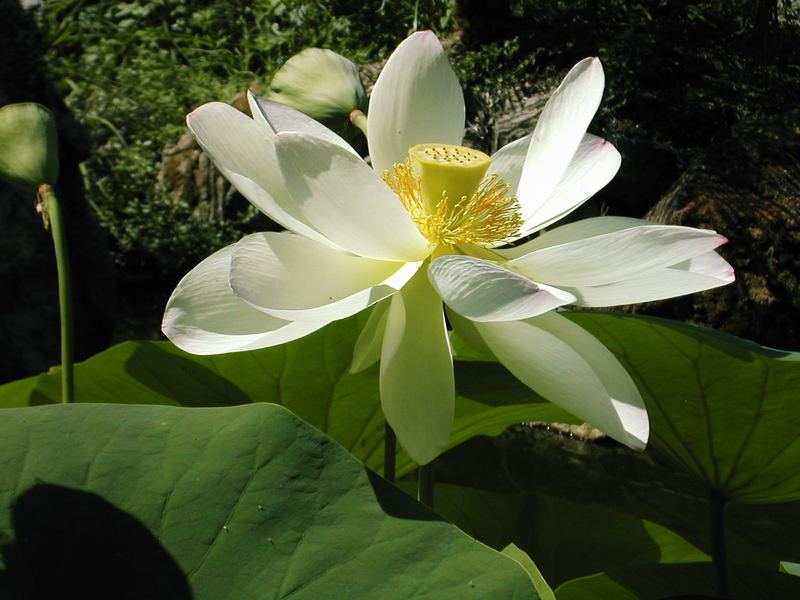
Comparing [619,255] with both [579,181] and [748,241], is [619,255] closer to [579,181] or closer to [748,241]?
[579,181]

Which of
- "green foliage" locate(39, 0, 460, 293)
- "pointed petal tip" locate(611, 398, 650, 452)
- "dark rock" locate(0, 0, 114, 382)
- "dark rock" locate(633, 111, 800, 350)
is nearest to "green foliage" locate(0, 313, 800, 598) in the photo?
"pointed petal tip" locate(611, 398, 650, 452)

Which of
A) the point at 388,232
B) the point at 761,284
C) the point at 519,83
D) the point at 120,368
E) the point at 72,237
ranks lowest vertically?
the point at 761,284

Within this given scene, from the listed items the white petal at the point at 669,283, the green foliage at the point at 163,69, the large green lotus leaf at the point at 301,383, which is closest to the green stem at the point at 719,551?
the large green lotus leaf at the point at 301,383

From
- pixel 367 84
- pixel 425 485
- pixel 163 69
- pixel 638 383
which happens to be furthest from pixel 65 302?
pixel 163 69

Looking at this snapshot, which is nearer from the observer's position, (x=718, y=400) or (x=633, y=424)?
(x=633, y=424)

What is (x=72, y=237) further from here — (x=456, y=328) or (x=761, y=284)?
(x=456, y=328)

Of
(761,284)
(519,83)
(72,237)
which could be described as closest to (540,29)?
(519,83)
